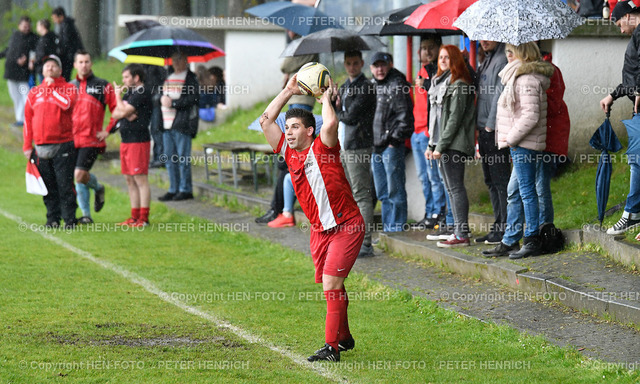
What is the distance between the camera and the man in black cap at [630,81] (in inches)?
360

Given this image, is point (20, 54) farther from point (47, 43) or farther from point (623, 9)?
point (623, 9)

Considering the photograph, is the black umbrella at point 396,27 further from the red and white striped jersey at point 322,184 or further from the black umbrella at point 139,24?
the black umbrella at point 139,24

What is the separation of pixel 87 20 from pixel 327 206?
28581 mm

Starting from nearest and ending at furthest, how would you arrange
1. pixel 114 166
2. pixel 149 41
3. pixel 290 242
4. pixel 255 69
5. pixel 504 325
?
pixel 504 325
pixel 290 242
pixel 149 41
pixel 114 166
pixel 255 69

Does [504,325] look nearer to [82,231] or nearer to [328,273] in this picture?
[328,273]

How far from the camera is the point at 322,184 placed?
7094 millimetres

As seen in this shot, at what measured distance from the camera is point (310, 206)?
718cm

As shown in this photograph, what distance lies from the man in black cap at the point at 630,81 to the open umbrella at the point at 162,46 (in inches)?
363

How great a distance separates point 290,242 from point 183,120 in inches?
173

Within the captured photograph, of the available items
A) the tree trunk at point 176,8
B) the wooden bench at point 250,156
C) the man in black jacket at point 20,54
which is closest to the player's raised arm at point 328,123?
the wooden bench at point 250,156

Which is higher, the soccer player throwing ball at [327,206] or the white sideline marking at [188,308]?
the soccer player throwing ball at [327,206]

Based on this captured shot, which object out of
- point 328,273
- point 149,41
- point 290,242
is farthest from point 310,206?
point 149,41

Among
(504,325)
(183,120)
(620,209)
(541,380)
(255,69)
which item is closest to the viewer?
(541,380)

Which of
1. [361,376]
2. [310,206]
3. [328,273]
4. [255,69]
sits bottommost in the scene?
[361,376]
